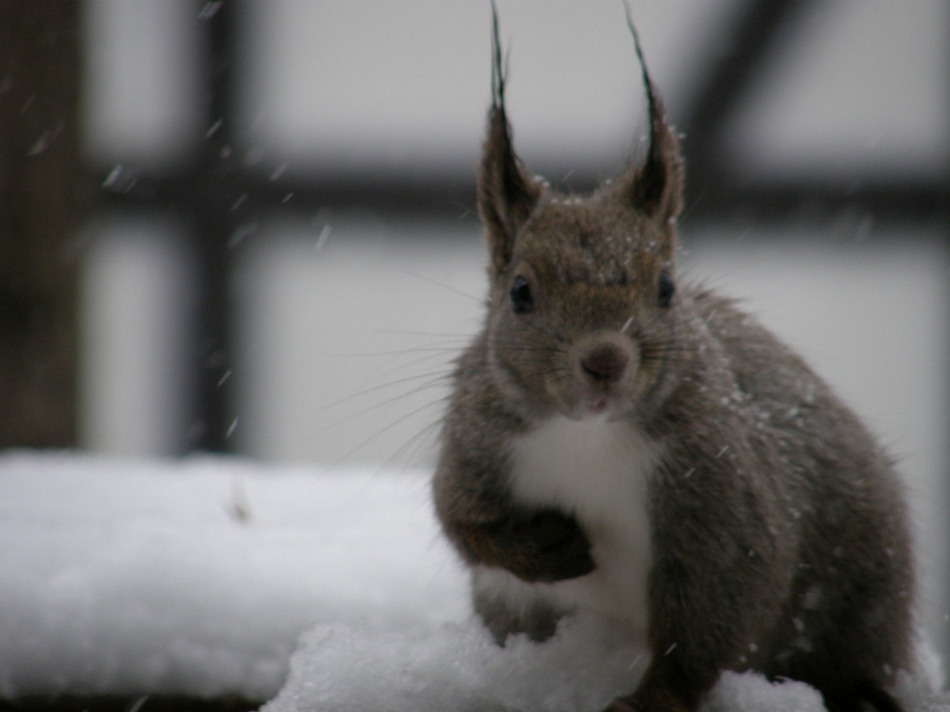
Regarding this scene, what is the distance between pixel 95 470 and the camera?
1.75 m

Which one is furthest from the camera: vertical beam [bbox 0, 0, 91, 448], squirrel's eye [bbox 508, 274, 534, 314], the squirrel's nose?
vertical beam [bbox 0, 0, 91, 448]

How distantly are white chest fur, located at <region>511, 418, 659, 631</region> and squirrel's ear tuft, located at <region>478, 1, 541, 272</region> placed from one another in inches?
8.6

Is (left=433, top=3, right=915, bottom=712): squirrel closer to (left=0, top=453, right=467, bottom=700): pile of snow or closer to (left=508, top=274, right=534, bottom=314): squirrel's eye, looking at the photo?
(left=508, top=274, right=534, bottom=314): squirrel's eye

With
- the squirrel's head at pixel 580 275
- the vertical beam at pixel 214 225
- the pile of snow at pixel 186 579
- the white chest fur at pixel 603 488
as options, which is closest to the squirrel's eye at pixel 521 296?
the squirrel's head at pixel 580 275

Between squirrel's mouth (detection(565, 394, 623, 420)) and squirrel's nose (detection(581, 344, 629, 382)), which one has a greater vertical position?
squirrel's nose (detection(581, 344, 629, 382))

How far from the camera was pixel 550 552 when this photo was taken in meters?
0.99

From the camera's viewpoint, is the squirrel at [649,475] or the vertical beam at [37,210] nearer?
the squirrel at [649,475]

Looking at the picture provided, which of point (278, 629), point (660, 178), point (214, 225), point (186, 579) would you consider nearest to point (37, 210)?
point (214, 225)

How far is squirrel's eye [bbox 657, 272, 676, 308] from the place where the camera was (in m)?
1.02

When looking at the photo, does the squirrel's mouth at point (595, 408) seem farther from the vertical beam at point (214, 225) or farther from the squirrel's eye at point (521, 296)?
the vertical beam at point (214, 225)

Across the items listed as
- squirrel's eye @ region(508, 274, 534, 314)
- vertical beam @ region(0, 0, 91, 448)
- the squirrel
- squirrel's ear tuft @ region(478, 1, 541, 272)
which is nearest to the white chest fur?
the squirrel

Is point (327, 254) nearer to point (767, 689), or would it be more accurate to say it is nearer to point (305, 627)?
point (305, 627)

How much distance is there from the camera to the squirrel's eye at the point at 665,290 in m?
1.02

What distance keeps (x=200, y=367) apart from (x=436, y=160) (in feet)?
2.47
